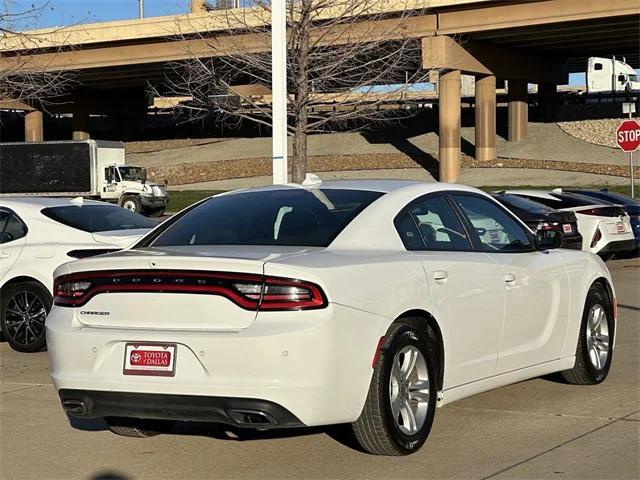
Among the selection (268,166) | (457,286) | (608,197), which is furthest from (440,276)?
(268,166)

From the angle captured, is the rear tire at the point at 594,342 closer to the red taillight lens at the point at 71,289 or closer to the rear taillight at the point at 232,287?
the rear taillight at the point at 232,287

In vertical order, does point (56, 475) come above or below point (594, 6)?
below

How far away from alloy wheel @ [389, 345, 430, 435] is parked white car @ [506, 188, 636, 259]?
44.3ft

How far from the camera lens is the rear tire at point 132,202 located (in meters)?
46.2

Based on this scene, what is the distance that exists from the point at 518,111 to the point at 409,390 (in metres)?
59.6

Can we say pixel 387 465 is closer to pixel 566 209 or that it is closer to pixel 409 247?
pixel 409 247

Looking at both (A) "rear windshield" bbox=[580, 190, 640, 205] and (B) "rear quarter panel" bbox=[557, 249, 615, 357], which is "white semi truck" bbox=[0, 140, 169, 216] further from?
(B) "rear quarter panel" bbox=[557, 249, 615, 357]

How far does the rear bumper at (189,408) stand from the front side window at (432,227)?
1516mm

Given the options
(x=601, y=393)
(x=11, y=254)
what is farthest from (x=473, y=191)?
(x=11, y=254)

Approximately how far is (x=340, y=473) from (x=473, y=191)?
8.29 feet

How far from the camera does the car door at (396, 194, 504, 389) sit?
6.74 meters

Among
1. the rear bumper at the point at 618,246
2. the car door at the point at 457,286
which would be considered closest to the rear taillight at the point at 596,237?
the rear bumper at the point at 618,246

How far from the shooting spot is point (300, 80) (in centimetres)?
2244

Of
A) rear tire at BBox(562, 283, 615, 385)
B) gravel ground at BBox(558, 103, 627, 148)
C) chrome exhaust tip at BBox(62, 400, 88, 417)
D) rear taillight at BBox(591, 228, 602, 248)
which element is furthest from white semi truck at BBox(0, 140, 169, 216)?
chrome exhaust tip at BBox(62, 400, 88, 417)
